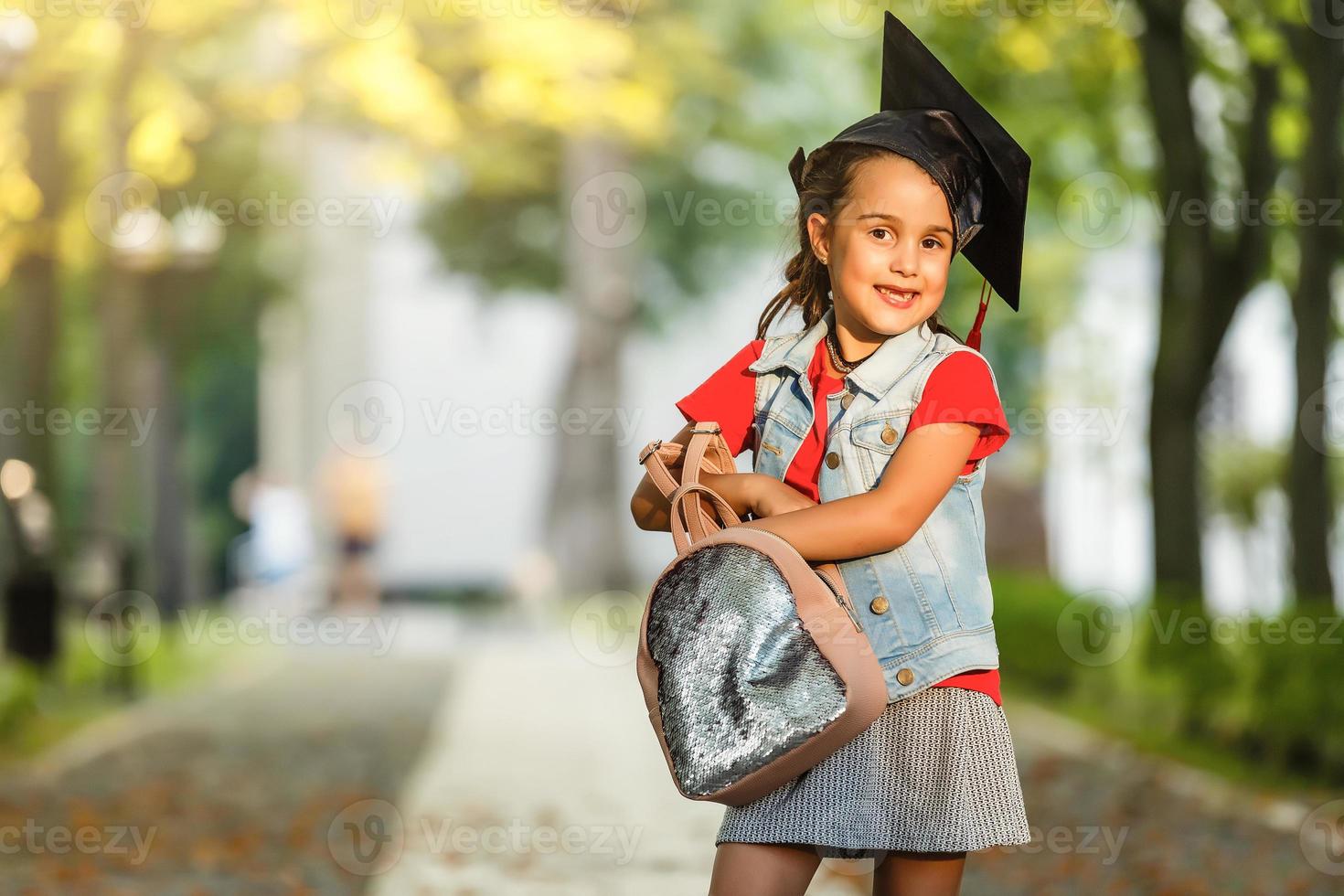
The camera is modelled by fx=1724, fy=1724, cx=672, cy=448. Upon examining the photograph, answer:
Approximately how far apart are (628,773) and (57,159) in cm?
641

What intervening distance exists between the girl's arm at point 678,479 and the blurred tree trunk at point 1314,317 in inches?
288

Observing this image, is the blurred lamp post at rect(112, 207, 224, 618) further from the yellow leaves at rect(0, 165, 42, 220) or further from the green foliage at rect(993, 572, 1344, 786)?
the green foliage at rect(993, 572, 1344, 786)

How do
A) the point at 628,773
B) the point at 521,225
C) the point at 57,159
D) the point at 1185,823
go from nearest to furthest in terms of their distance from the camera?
the point at 1185,823, the point at 628,773, the point at 57,159, the point at 521,225

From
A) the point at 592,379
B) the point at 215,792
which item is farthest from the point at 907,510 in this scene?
the point at 592,379

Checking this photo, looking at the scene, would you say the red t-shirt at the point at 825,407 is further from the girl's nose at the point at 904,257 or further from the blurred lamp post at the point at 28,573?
the blurred lamp post at the point at 28,573

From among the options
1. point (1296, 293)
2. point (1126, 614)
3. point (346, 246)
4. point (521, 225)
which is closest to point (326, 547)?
point (346, 246)

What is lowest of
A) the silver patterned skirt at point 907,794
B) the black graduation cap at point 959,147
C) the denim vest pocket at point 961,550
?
the silver patterned skirt at point 907,794

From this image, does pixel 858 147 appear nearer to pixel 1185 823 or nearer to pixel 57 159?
pixel 1185 823

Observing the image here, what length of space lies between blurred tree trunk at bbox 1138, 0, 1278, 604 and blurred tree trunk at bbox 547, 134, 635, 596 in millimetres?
11874

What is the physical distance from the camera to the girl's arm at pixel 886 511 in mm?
2570

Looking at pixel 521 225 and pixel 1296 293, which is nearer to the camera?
pixel 1296 293

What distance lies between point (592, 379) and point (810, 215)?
20.8 meters

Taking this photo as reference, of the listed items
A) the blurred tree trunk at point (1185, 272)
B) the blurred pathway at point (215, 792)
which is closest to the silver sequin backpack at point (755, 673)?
the blurred pathway at point (215, 792)

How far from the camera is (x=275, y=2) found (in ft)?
41.0
